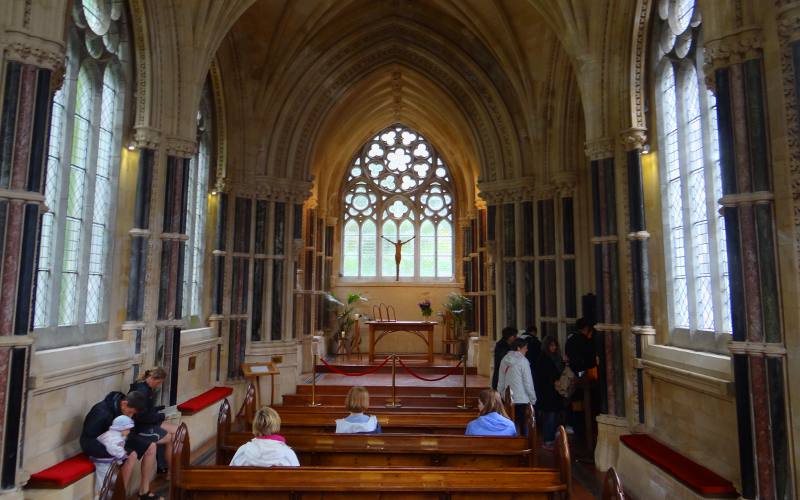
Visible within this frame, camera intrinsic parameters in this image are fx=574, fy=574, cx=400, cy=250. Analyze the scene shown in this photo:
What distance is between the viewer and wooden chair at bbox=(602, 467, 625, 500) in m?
2.74

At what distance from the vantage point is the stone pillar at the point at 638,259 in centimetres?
703

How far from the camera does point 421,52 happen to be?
13203 mm

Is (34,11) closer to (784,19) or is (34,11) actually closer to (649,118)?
(784,19)

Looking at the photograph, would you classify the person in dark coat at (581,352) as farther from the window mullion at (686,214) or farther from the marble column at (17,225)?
the marble column at (17,225)

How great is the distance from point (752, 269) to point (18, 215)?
19.1 feet

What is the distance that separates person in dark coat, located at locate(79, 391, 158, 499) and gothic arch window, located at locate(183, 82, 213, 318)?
13.0ft

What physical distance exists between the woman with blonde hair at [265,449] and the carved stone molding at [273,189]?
7.55 m

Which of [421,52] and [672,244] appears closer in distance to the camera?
[672,244]

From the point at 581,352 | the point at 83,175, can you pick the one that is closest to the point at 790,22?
the point at 581,352

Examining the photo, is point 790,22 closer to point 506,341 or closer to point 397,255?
point 506,341

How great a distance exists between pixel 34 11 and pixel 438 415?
5688 mm

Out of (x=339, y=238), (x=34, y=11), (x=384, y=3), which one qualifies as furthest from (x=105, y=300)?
(x=339, y=238)

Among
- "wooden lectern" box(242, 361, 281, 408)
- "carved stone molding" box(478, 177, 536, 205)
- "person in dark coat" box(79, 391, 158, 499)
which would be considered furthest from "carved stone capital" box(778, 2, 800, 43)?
"wooden lectern" box(242, 361, 281, 408)

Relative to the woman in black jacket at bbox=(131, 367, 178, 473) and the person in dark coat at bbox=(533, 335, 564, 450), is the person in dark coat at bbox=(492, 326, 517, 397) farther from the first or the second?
the woman in black jacket at bbox=(131, 367, 178, 473)
